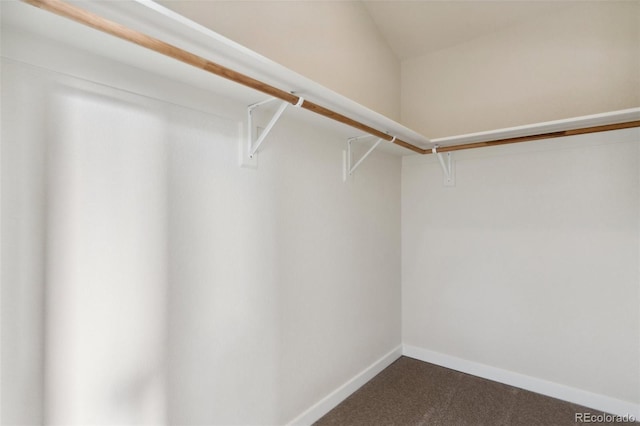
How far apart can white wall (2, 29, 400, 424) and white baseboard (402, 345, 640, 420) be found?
0.99m

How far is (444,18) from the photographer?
2232 millimetres

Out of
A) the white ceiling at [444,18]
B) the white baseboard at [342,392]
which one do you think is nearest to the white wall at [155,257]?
the white baseboard at [342,392]

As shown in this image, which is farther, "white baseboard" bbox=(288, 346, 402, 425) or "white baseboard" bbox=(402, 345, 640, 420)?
"white baseboard" bbox=(402, 345, 640, 420)

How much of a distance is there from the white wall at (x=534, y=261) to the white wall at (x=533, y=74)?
256 millimetres

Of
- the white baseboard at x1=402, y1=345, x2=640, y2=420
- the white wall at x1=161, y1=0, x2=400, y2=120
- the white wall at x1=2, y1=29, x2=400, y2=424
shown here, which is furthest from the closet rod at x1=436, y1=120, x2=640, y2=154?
the white baseboard at x1=402, y1=345, x2=640, y2=420

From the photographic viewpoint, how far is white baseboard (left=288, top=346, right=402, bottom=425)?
174 centimetres

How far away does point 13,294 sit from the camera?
86cm

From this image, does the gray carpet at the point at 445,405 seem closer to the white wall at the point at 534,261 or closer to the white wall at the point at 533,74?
the white wall at the point at 534,261

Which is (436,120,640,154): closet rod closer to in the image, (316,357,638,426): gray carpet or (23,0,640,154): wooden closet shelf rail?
(23,0,640,154): wooden closet shelf rail

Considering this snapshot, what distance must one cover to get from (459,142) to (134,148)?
1.91 metres

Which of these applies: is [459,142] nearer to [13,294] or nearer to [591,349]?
[591,349]

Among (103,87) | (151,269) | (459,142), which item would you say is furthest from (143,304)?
(459,142)

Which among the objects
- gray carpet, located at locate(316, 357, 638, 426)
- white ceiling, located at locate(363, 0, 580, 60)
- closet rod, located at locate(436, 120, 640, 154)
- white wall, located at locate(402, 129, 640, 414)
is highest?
white ceiling, located at locate(363, 0, 580, 60)

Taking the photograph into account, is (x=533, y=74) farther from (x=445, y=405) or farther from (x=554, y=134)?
(x=445, y=405)
